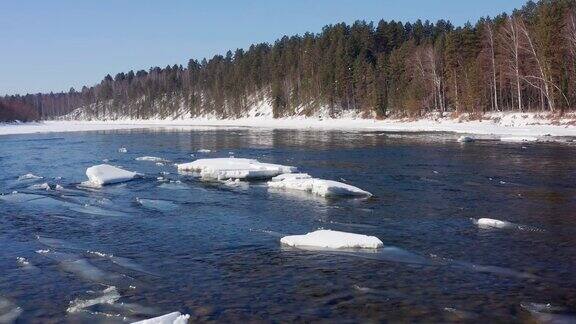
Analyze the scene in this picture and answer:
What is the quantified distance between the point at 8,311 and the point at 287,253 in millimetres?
5845

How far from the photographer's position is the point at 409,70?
85875mm

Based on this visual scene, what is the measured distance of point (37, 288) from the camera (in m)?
10.8

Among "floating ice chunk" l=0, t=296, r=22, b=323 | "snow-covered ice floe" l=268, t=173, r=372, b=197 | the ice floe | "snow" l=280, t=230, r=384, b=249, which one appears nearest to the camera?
"floating ice chunk" l=0, t=296, r=22, b=323

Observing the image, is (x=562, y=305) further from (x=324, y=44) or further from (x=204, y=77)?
(x=204, y=77)

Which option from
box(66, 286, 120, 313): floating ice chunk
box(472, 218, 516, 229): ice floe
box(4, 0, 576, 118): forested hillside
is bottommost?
box(66, 286, 120, 313): floating ice chunk

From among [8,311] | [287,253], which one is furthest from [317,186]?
[8,311]

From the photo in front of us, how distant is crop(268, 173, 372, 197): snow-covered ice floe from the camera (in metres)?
20.1

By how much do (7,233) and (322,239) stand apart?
8.84 m

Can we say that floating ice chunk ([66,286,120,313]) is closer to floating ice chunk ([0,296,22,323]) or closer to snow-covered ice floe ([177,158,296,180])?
floating ice chunk ([0,296,22,323])

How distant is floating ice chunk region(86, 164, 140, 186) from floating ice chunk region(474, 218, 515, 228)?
1603 cm

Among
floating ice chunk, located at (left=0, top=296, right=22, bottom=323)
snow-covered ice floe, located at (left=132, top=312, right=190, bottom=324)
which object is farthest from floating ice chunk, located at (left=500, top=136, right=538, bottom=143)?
floating ice chunk, located at (left=0, top=296, right=22, bottom=323)

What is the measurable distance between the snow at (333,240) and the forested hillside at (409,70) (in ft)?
157

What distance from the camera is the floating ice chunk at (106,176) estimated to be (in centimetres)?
2448

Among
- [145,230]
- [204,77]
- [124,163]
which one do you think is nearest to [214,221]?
[145,230]
